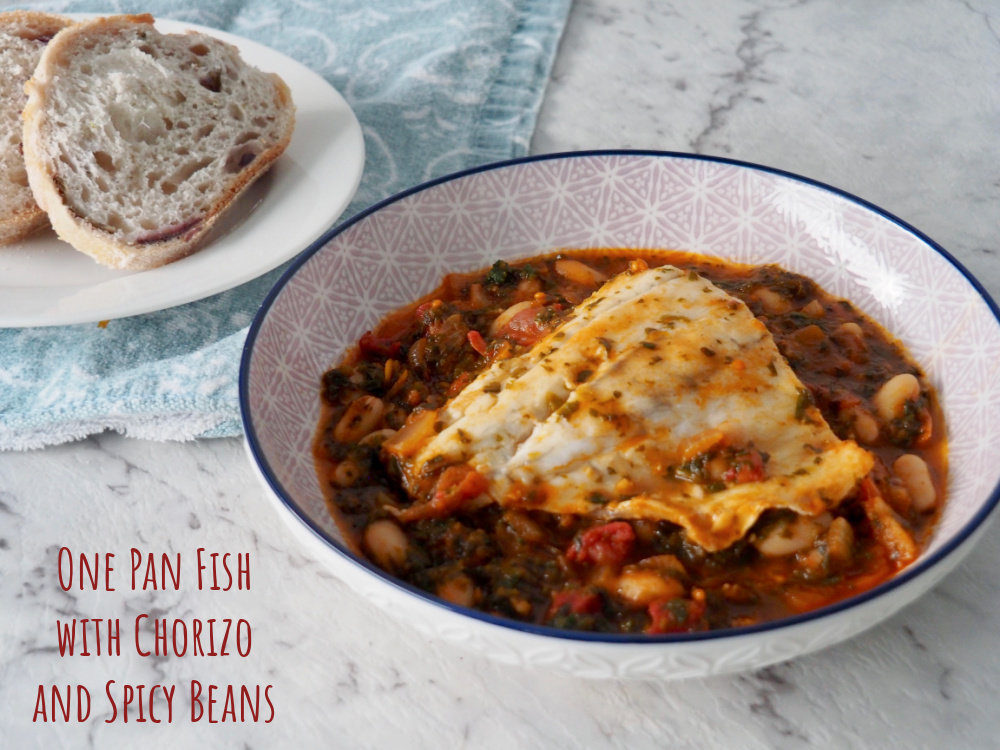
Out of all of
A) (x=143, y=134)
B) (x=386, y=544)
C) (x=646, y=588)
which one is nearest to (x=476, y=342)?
(x=386, y=544)

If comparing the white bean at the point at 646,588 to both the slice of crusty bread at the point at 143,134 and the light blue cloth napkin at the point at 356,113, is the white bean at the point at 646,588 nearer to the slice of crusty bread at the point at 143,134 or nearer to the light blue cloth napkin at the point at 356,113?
the light blue cloth napkin at the point at 356,113

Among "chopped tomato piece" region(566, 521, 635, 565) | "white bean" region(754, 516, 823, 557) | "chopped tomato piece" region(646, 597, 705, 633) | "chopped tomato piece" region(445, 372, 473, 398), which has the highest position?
"white bean" region(754, 516, 823, 557)

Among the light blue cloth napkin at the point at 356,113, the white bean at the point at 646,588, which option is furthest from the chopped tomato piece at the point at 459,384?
the white bean at the point at 646,588

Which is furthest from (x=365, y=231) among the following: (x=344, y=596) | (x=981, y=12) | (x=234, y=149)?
(x=981, y=12)

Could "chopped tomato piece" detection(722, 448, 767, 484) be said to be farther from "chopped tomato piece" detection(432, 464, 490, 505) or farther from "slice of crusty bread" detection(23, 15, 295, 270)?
"slice of crusty bread" detection(23, 15, 295, 270)

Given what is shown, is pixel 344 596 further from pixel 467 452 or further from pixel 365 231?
pixel 365 231

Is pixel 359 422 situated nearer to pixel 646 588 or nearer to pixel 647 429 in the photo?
pixel 647 429

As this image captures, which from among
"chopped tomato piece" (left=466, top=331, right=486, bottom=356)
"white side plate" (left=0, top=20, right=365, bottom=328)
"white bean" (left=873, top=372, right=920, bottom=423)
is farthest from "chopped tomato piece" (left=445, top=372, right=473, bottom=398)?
"white bean" (left=873, top=372, right=920, bottom=423)
